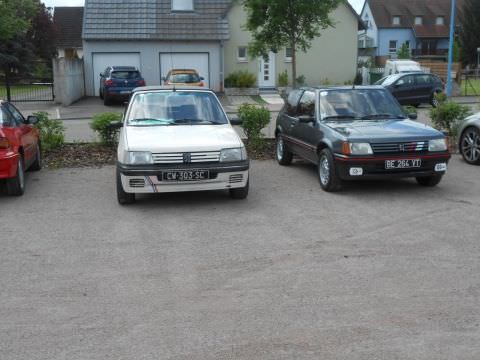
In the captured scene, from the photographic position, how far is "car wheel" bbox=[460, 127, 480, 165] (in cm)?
1166

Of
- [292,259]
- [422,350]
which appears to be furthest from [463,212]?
[422,350]

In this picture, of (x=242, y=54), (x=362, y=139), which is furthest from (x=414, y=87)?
(x=362, y=139)

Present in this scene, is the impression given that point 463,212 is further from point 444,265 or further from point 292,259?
point 292,259

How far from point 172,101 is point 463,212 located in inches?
179

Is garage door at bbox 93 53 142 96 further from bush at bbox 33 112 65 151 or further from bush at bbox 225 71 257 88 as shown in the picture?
bush at bbox 33 112 65 151

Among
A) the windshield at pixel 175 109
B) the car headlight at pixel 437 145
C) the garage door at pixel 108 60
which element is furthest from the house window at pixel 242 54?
the car headlight at pixel 437 145

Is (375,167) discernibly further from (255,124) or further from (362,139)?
(255,124)

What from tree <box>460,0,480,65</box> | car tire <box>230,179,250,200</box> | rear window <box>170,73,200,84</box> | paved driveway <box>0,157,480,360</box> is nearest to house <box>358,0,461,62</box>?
tree <box>460,0,480,65</box>

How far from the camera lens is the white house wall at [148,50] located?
112 ft

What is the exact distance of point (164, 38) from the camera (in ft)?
113

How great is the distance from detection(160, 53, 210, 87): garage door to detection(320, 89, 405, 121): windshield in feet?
83.2

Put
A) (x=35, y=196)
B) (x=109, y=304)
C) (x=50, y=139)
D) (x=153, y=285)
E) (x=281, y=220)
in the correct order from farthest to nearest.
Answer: (x=50, y=139), (x=35, y=196), (x=281, y=220), (x=153, y=285), (x=109, y=304)

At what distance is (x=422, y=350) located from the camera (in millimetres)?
4270

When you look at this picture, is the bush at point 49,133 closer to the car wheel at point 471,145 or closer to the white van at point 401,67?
the car wheel at point 471,145
